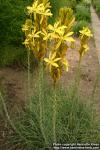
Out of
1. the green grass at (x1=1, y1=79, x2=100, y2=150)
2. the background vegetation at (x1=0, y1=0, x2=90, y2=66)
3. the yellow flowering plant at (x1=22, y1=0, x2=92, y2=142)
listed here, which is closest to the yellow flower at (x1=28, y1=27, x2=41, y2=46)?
the yellow flowering plant at (x1=22, y1=0, x2=92, y2=142)

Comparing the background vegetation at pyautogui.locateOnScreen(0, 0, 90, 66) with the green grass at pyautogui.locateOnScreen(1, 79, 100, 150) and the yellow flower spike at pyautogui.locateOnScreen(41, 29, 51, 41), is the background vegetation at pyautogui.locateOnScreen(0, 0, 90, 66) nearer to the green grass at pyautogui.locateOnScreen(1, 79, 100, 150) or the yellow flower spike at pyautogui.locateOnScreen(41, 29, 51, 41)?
the green grass at pyautogui.locateOnScreen(1, 79, 100, 150)

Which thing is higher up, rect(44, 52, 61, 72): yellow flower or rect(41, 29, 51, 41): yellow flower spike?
rect(41, 29, 51, 41): yellow flower spike

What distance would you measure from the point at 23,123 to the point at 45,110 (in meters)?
0.31

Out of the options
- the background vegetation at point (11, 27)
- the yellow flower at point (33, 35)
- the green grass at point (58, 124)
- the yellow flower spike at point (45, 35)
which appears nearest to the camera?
the yellow flower spike at point (45, 35)

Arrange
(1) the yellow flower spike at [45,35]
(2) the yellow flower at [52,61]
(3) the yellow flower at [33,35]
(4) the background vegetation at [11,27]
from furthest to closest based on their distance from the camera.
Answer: (4) the background vegetation at [11,27] < (3) the yellow flower at [33,35] < (1) the yellow flower spike at [45,35] < (2) the yellow flower at [52,61]

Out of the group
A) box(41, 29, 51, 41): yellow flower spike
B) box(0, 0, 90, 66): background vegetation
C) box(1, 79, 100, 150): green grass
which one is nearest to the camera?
box(41, 29, 51, 41): yellow flower spike

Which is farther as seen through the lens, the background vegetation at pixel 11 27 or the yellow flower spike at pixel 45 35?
the background vegetation at pixel 11 27

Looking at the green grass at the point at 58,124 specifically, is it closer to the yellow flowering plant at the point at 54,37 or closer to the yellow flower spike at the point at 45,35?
the yellow flowering plant at the point at 54,37

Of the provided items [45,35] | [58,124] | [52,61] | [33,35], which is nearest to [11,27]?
[58,124]

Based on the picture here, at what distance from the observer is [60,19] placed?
3.56 meters

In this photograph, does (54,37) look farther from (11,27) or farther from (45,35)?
(11,27)

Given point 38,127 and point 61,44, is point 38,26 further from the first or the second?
point 38,127

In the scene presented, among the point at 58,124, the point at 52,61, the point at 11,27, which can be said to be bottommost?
the point at 58,124

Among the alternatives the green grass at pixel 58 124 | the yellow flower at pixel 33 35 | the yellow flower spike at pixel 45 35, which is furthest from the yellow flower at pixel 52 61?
the green grass at pixel 58 124
